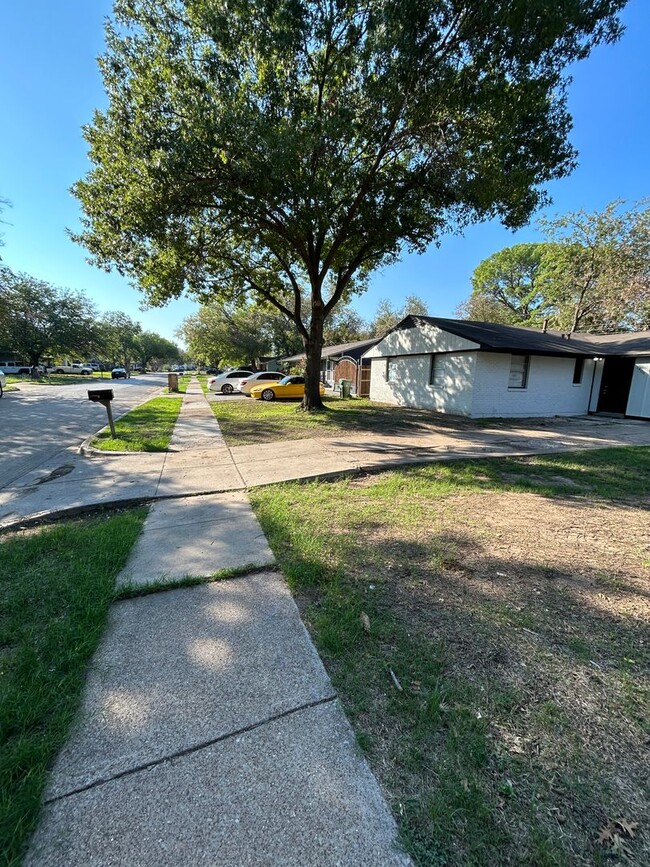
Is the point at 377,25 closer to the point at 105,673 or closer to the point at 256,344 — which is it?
the point at 105,673

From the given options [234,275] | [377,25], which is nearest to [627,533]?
[377,25]

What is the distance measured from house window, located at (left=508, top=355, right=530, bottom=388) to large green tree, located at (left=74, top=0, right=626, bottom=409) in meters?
4.83

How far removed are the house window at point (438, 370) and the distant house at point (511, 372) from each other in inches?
1.6

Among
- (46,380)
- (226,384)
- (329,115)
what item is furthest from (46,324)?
(329,115)

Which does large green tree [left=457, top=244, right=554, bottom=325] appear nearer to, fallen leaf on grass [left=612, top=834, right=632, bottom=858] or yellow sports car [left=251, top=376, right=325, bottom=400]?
yellow sports car [left=251, top=376, right=325, bottom=400]

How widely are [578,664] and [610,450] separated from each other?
791cm

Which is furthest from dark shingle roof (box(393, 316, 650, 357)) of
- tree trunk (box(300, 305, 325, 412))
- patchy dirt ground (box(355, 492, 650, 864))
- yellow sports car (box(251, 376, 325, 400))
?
patchy dirt ground (box(355, 492, 650, 864))

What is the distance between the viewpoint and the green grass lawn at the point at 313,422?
9.66 metres

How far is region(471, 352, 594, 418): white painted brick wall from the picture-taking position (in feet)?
43.4

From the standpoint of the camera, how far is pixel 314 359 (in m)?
13.8

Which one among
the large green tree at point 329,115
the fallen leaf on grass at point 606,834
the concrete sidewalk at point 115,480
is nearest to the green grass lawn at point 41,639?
the concrete sidewalk at point 115,480

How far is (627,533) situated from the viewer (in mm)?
3941

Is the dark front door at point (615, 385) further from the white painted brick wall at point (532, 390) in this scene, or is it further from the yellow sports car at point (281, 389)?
the yellow sports car at point (281, 389)

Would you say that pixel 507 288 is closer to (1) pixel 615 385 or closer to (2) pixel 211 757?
(1) pixel 615 385
